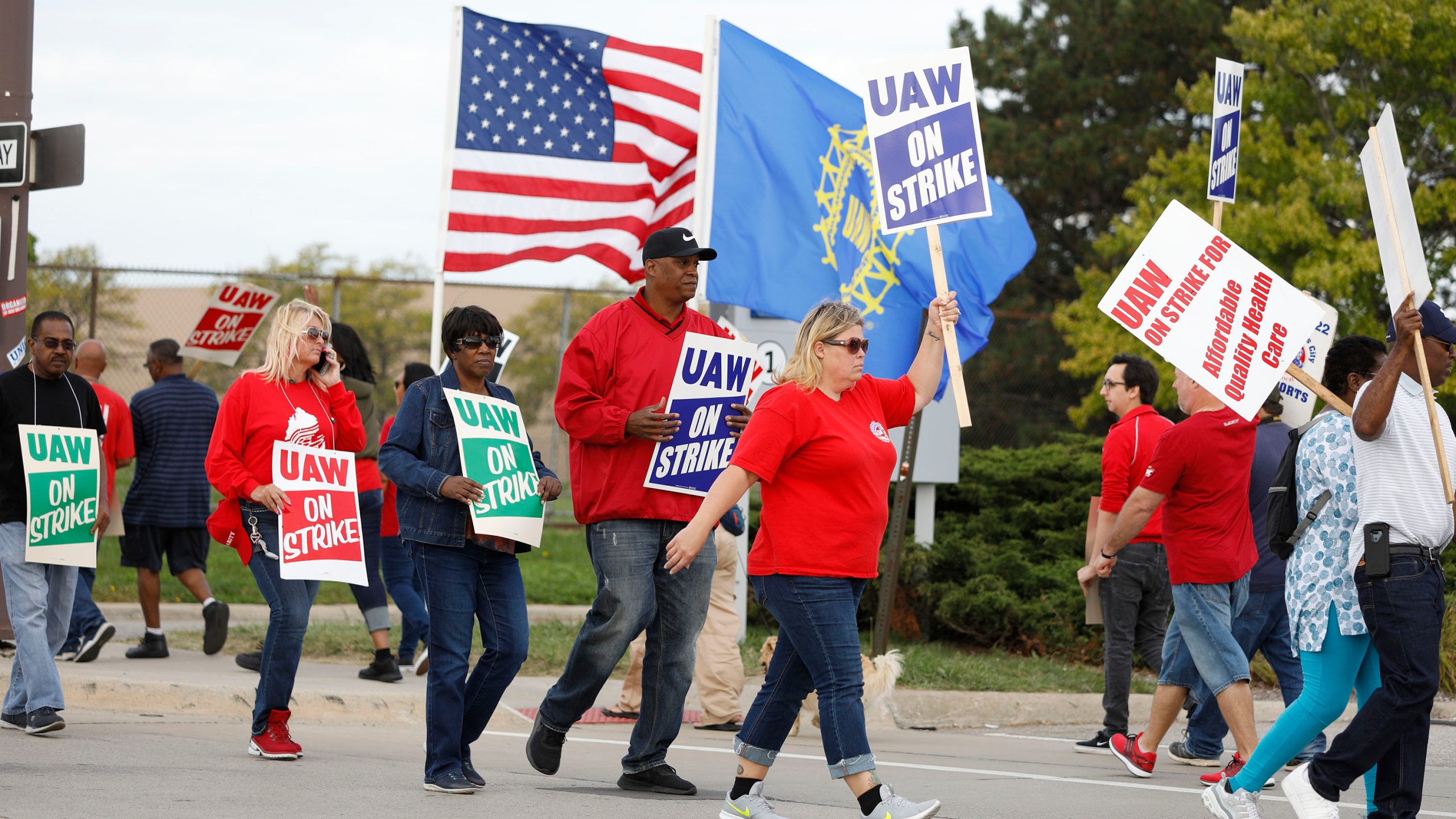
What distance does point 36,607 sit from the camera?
695 cm

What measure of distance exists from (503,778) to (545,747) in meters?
0.48

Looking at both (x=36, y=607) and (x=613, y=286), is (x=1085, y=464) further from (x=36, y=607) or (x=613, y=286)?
(x=613, y=286)

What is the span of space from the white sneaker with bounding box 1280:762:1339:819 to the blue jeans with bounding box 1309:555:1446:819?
0.03 meters

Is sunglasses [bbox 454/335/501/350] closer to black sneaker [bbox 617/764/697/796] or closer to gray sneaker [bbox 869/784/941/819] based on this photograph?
black sneaker [bbox 617/764/697/796]

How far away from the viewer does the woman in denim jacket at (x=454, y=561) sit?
5805 mm

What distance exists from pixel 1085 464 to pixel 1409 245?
814 centimetres

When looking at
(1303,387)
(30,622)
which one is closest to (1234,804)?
(1303,387)

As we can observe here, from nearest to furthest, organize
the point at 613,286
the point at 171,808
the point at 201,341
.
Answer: the point at 171,808
the point at 201,341
the point at 613,286

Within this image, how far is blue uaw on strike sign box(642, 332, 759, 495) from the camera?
19.2ft

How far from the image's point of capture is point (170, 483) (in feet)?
34.4

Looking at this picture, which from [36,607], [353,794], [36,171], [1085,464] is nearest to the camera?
[353,794]

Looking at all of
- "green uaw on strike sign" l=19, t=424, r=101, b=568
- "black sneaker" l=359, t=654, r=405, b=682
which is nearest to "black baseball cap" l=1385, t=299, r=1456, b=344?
"green uaw on strike sign" l=19, t=424, r=101, b=568

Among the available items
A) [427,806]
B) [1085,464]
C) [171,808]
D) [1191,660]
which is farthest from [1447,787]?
[1085,464]

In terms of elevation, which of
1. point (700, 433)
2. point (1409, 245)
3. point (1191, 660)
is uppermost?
point (1409, 245)
